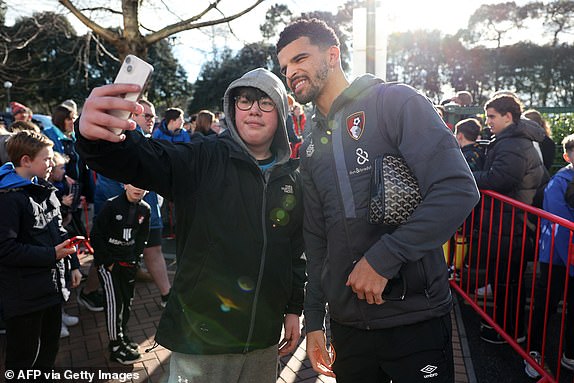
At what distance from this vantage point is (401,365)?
1.69 meters

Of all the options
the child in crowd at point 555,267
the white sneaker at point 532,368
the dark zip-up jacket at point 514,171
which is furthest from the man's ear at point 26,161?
the white sneaker at point 532,368

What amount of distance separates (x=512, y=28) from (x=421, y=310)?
49.1m

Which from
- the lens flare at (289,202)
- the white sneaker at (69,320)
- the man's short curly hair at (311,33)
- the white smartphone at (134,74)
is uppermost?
the man's short curly hair at (311,33)

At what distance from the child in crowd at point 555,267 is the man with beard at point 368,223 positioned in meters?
1.91

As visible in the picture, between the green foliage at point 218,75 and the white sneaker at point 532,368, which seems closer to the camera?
the white sneaker at point 532,368

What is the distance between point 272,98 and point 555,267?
8.77 ft

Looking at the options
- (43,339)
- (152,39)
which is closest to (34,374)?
(43,339)

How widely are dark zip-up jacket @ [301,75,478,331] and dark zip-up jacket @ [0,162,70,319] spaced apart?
1.74 m

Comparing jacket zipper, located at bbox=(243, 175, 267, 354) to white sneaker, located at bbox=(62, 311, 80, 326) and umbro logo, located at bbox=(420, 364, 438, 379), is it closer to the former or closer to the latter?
umbro logo, located at bbox=(420, 364, 438, 379)

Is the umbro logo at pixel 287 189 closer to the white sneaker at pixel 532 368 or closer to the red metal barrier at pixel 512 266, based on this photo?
the red metal barrier at pixel 512 266

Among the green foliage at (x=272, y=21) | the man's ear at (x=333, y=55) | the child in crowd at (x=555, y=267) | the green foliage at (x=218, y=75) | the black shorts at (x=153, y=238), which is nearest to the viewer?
the man's ear at (x=333, y=55)

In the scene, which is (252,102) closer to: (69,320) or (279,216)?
(279,216)

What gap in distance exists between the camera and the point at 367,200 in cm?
167

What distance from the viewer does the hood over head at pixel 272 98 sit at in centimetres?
201
